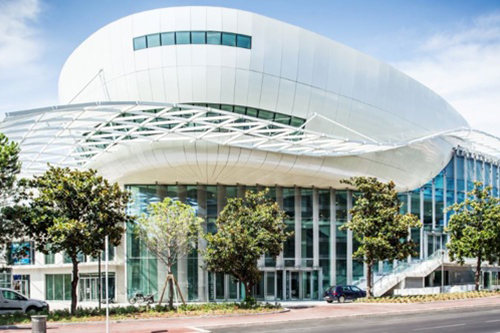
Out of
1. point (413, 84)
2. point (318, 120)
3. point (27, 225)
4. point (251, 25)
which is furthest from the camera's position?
point (413, 84)

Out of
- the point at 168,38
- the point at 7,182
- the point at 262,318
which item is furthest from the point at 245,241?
the point at 168,38

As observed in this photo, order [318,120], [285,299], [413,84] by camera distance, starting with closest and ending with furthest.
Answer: [318,120]
[285,299]
[413,84]

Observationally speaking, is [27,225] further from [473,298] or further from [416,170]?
[416,170]

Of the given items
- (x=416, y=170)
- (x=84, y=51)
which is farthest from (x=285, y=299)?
(x=84, y=51)

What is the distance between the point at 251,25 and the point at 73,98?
13621mm

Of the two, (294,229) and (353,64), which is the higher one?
(353,64)

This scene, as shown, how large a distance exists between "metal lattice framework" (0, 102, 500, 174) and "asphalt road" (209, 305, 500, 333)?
38.3ft

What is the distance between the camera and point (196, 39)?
1453 inches

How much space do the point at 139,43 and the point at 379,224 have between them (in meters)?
18.9

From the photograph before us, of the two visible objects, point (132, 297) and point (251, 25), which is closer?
point (251, 25)

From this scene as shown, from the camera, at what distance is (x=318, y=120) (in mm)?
40188

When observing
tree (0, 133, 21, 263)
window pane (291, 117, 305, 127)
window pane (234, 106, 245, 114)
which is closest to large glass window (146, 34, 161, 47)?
window pane (234, 106, 245, 114)

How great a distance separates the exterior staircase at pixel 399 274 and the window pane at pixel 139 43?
2361 cm

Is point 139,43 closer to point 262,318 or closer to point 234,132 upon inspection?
point 234,132
